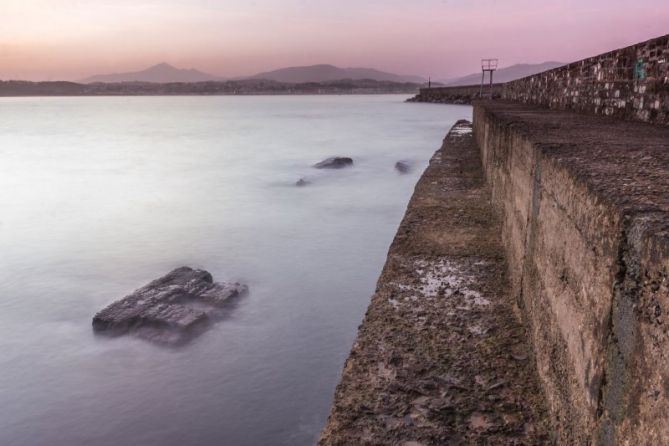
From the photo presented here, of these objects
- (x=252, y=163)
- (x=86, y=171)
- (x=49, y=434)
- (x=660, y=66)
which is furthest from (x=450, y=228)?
(x=86, y=171)

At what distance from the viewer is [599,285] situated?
143cm

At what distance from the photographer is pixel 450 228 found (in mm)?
4738

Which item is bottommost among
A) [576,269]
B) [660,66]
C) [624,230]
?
[576,269]

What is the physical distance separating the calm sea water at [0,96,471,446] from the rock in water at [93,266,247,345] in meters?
0.20

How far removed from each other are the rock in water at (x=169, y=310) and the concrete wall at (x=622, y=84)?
556 centimetres

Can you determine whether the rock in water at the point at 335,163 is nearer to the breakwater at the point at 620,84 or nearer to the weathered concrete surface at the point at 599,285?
the breakwater at the point at 620,84

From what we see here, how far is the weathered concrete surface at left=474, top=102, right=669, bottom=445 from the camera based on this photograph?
1.10m

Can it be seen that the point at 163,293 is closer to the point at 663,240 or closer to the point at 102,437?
the point at 102,437

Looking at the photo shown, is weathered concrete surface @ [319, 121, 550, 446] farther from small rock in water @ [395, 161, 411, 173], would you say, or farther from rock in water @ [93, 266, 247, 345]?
small rock in water @ [395, 161, 411, 173]

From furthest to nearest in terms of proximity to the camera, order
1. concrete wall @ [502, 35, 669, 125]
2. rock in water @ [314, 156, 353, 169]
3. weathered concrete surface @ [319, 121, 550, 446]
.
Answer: rock in water @ [314, 156, 353, 169], concrete wall @ [502, 35, 669, 125], weathered concrete surface @ [319, 121, 550, 446]

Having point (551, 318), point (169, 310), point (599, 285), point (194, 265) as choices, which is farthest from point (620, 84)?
point (194, 265)

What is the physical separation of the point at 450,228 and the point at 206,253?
23.8ft

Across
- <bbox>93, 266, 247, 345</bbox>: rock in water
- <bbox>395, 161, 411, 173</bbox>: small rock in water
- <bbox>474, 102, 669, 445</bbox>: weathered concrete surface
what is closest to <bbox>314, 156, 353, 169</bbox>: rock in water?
<bbox>395, 161, 411, 173</bbox>: small rock in water

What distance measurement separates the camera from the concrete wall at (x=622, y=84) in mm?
4422
